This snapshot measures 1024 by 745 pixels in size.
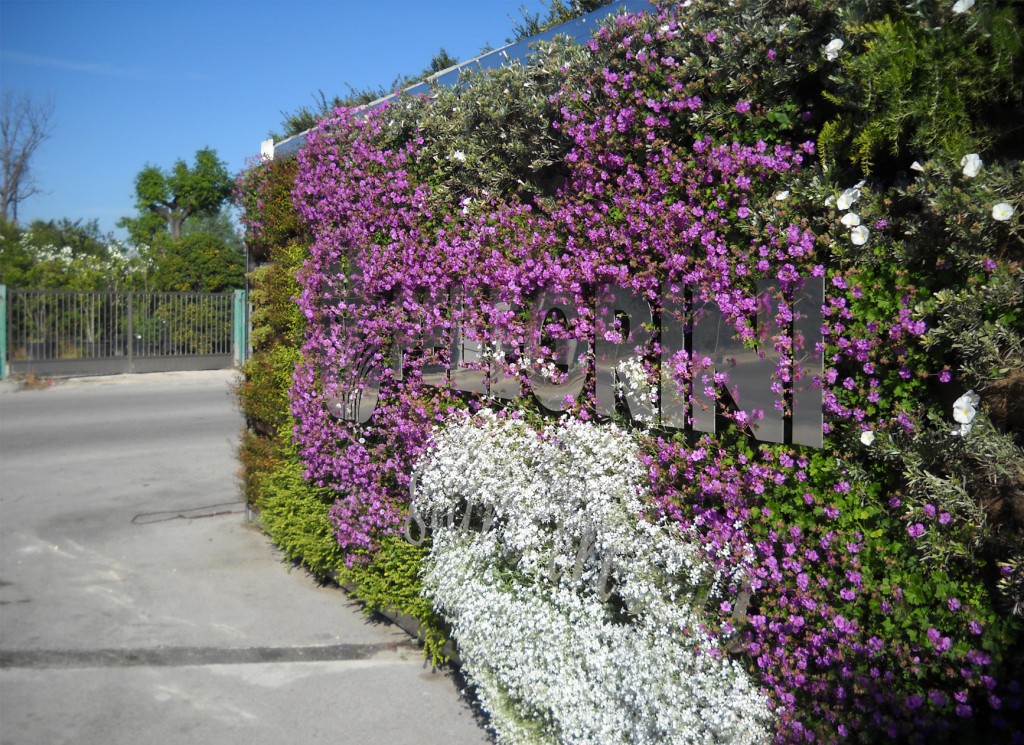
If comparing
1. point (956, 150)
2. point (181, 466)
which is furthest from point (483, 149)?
point (181, 466)

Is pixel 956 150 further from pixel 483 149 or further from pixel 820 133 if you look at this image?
pixel 483 149

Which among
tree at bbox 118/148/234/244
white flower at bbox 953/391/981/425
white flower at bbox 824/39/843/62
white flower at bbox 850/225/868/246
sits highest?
tree at bbox 118/148/234/244

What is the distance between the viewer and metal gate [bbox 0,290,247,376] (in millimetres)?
19969

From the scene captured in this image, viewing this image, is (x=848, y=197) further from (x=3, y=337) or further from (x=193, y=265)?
(x=193, y=265)

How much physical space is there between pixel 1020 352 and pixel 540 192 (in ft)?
7.83

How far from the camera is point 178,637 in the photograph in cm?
537

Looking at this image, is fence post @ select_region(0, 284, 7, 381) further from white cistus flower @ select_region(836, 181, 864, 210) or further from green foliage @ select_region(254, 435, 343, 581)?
white cistus flower @ select_region(836, 181, 864, 210)

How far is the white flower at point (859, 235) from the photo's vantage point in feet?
8.44

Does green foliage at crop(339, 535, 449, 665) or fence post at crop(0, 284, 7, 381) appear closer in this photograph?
green foliage at crop(339, 535, 449, 665)

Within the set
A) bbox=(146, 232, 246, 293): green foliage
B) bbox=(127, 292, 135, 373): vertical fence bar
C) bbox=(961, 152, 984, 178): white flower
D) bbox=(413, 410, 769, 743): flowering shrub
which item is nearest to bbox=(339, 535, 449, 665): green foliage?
bbox=(413, 410, 769, 743): flowering shrub

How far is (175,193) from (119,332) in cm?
1630

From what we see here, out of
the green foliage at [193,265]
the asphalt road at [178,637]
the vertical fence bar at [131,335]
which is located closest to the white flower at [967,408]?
the asphalt road at [178,637]

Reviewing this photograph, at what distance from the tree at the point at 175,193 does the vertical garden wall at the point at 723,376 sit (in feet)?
108

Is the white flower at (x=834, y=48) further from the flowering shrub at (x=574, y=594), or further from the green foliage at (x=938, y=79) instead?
the flowering shrub at (x=574, y=594)
